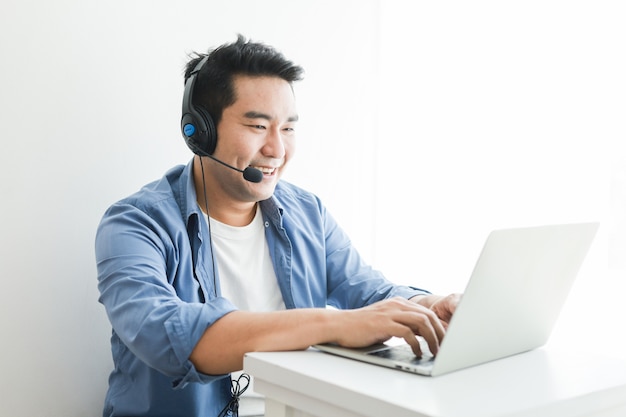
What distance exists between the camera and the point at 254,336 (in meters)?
1.09

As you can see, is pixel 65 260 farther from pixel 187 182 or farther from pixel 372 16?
pixel 372 16

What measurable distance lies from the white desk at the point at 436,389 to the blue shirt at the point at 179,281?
0.16 meters

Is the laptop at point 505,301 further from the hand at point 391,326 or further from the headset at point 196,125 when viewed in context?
the headset at point 196,125

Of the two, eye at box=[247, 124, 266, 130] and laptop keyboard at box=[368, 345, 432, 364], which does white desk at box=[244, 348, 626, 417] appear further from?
eye at box=[247, 124, 266, 130]

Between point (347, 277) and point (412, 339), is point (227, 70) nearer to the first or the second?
point (347, 277)

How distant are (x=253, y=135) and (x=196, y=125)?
0.43ft

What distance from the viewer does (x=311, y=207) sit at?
1849 millimetres

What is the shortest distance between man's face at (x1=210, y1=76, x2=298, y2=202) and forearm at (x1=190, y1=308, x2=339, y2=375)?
566mm

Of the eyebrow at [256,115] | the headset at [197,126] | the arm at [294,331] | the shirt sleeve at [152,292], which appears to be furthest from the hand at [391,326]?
the eyebrow at [256,115]

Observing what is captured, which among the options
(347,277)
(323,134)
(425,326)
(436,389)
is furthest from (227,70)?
(436,389)

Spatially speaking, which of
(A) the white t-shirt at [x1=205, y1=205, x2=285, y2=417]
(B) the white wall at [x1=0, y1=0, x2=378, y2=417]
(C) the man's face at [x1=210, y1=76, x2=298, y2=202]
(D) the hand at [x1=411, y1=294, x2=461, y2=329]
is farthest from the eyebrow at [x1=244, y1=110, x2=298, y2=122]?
(D) the hand at [x1=411, y1=294, x2=461, y2=329]

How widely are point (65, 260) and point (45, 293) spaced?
0.09m

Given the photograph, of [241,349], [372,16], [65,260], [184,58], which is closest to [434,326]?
[241,349]

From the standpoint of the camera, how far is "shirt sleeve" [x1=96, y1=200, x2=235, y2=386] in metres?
1.11
